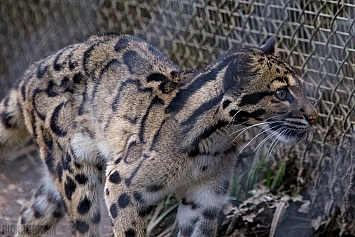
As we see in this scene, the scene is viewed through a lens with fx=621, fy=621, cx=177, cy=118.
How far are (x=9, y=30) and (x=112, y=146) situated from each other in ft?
11.8

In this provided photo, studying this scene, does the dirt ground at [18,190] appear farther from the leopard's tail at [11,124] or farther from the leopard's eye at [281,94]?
the leopard's eye at [281,94]

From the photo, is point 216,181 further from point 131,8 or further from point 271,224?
point 131,8

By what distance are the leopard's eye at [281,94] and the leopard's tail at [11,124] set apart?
6.02 ft

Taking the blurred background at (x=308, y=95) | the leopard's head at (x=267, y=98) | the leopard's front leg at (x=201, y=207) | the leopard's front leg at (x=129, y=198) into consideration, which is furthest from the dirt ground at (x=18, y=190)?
the leopard's head at (x=267, y=98)

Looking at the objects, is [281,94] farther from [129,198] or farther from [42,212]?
[42,212]

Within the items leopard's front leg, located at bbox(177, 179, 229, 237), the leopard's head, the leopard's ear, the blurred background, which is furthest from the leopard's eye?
the blurred background

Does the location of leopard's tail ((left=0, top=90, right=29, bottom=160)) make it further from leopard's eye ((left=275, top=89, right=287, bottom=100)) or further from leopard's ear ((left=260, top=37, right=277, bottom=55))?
leopard's eye ((left=275, top=89, right=287, bottom=100))

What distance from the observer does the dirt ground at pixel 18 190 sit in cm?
501

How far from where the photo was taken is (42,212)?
432 centimetres

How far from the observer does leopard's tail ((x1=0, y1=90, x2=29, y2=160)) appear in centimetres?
425

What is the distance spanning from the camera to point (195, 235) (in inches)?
153

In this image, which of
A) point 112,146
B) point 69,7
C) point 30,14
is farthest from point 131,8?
point 112,146

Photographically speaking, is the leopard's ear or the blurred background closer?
the leopard's ear

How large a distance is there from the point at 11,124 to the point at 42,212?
2.12 ft
